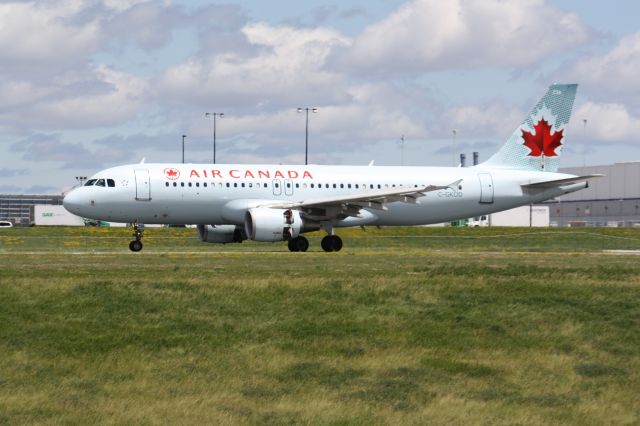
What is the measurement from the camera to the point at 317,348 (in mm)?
22219

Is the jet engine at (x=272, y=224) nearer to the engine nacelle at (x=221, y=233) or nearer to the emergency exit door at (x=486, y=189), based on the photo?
the engine nacelle at (x=221, y=233)

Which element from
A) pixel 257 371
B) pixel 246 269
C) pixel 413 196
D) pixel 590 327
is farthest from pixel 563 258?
pixel 257 371

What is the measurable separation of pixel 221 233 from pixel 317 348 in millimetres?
32331

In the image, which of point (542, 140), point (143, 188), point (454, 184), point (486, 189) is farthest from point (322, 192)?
point (542, 140)

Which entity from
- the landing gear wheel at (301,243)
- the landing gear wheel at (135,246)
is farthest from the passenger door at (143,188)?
the landing gear wheel at (301,243)

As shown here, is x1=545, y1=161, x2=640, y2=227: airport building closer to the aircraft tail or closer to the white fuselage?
the aircraft tail

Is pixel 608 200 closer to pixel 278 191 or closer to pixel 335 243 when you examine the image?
pixel 335 243

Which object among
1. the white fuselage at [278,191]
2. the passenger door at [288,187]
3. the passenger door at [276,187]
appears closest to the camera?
the white fuselage at [278,191]

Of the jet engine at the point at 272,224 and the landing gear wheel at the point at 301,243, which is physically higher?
the jet engine at the point at 272,224

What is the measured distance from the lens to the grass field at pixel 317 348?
18.2m

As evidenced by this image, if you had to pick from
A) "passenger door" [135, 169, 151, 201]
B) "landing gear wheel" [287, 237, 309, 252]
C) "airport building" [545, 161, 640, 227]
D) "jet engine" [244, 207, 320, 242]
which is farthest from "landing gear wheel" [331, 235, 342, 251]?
"airport building" [545, 161, 640, 227]

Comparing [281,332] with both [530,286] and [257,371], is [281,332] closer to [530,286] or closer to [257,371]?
[257,371]

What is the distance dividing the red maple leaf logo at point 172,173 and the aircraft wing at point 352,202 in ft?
14.1

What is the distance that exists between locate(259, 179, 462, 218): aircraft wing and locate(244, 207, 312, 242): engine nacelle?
103 centimetres
